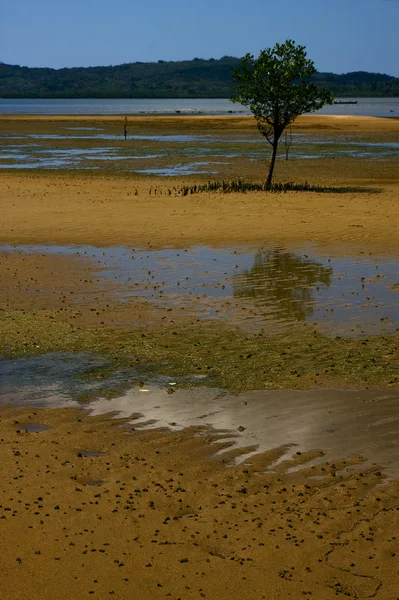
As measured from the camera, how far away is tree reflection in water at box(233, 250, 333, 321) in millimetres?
14500

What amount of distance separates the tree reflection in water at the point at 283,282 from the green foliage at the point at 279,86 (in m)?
13.8

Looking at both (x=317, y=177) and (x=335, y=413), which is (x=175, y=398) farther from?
Result: (x=317, y=177)

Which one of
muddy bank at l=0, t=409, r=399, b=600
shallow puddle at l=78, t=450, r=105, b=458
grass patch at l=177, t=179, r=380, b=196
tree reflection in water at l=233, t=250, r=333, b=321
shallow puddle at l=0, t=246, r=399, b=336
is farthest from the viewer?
grass patch at l=177, t=179, r=380, b=196

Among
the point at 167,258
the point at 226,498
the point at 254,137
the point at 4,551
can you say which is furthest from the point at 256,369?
the point at 254,137

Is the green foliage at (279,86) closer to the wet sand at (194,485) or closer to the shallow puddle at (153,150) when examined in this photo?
the shallow puddle at (153,150)

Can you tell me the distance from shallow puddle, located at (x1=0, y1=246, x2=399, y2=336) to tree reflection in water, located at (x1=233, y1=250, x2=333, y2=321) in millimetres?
15

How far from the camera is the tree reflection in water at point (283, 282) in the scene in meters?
14.5

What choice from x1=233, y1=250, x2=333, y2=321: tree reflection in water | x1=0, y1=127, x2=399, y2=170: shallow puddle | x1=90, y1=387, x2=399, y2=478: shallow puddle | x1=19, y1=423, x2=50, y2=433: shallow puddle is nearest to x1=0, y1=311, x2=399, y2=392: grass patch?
x1=90, y1=387, x2=399, y2=478: shallow puddle

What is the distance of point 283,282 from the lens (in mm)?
16438

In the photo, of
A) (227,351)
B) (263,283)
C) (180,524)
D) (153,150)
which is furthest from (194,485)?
(153,150)

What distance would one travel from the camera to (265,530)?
22.4 ft

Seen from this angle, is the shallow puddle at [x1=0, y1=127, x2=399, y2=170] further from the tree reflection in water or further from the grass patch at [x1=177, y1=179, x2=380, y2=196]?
the tree reflection in water

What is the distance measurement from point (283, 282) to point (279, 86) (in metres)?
16.9

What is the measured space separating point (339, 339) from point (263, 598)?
668 cm
